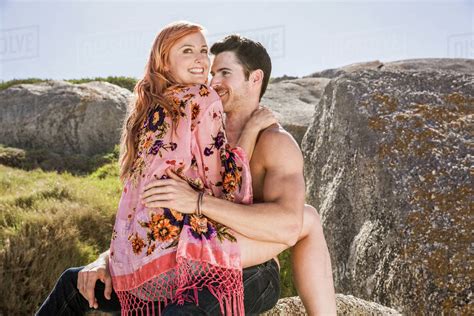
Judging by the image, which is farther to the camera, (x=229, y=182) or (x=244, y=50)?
(x=244, y=50)

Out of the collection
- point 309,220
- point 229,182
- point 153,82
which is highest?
point 153,82

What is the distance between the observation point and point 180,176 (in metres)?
2.35

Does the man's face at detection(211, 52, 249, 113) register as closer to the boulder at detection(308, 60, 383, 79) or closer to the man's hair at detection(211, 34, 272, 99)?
the man's hair at detection(211, 34, 272, 99)

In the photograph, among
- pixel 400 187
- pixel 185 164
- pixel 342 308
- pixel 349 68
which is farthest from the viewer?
pixel 349 68

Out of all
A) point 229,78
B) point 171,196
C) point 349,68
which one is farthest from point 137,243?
point 349,68

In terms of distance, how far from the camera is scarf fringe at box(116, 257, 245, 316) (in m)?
2.22

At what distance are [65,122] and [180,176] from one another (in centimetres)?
665

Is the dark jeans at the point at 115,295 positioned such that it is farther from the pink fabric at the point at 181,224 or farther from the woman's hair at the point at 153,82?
the woman's hair at the point at 153,82

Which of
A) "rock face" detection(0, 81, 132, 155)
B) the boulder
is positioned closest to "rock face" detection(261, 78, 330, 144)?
the boulder

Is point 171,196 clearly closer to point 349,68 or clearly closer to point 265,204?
point 265,204

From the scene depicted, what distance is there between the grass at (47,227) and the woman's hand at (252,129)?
7.38 ft

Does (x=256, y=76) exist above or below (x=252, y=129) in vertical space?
above

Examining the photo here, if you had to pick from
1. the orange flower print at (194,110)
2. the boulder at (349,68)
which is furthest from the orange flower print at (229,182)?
the boulder at (349,68)

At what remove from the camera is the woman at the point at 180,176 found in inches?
88.7
